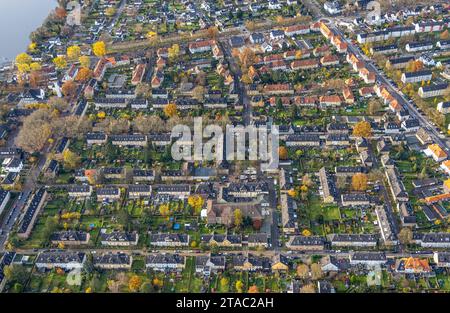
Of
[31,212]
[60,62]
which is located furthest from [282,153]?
[60,62]

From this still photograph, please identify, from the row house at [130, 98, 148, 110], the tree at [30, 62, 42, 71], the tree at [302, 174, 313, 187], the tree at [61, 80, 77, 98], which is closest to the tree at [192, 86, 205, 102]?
the row house at [130, 98, 148, 110]

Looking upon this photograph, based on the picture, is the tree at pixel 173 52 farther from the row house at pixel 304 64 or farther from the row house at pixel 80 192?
the row house at pixel 80 192

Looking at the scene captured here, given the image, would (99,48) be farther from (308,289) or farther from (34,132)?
(308,289)

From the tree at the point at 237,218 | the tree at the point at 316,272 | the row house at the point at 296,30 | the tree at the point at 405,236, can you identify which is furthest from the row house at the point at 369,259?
the row house at the point at 296,30

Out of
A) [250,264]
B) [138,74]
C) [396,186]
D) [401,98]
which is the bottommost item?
[250,264]

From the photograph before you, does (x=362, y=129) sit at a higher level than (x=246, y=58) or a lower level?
lower

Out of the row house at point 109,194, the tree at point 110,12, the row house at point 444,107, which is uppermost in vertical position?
the tree at point 110,12

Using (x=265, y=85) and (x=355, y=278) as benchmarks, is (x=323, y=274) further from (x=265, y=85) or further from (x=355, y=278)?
(x=265, y=85)
